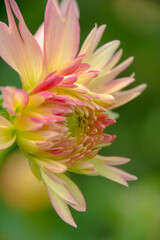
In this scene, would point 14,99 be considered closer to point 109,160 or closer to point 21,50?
point 21,50

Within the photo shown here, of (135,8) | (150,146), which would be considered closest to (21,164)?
(150,146)

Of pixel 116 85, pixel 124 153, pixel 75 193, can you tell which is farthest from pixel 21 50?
pixel 124 153

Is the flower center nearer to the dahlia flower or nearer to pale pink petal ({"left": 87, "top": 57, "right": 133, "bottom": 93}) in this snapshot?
the dahlia flower

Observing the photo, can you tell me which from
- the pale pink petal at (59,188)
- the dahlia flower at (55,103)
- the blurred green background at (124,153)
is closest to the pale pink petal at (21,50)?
the dahlia flower at (55,103)

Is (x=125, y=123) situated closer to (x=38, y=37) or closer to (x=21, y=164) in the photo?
(x=21, y=164)

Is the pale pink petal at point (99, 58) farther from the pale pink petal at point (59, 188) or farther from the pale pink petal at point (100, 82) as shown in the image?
the pale pink petal at point (59, 188)

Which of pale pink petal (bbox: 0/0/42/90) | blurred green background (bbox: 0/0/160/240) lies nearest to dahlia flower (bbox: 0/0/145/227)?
pale pink petal (bbox: 0/0/42/90)
